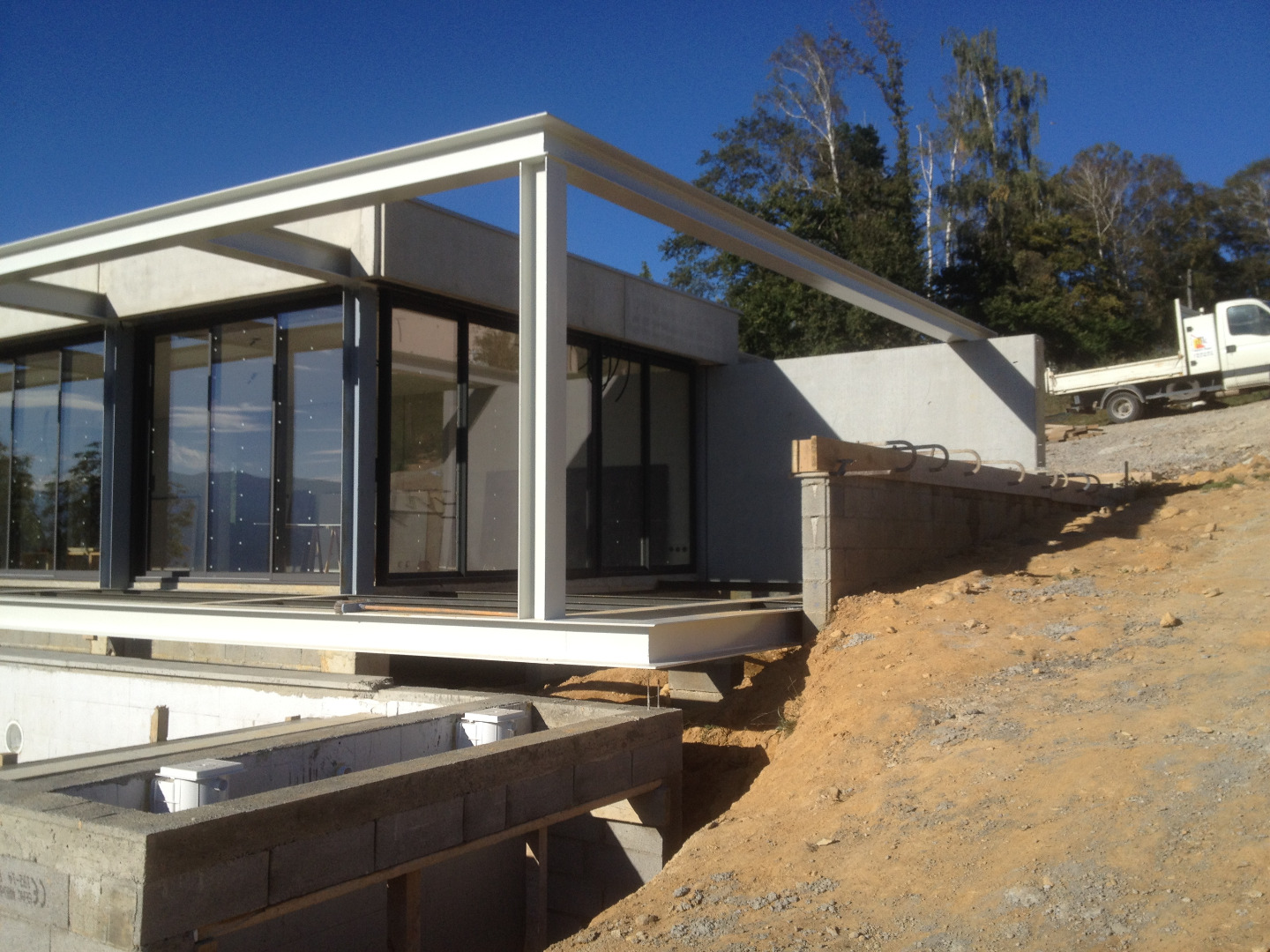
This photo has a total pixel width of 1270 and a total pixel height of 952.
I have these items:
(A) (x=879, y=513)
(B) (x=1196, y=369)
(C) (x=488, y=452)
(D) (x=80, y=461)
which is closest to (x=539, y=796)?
(A) (x=879, y=513)

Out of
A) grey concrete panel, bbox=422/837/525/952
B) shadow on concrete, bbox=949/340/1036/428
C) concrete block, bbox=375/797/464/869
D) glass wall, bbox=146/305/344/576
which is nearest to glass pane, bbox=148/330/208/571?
glass wall, bbox=146/305/344/576

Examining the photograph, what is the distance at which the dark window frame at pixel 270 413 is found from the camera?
396 inches

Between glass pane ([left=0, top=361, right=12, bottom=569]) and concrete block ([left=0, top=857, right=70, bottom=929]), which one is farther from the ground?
glass pane ([left=0, top=361, right=12, bottom=569])

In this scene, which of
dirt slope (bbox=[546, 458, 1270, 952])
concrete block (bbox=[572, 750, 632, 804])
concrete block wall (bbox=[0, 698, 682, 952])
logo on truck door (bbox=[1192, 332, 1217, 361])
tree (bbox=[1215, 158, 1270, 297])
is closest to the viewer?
dirt slope (bbox=[546, 458, 1270, 952])

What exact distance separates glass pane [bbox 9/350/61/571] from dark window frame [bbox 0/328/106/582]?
63 mm

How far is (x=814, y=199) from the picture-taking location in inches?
1200

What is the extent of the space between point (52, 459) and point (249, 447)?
4027 mm

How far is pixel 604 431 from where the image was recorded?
1247 cm

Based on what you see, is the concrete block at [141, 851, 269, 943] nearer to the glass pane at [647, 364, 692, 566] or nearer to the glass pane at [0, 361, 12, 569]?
the glass pane at [647, 364, 692, 566]

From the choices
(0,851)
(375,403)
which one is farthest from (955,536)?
(0,851)

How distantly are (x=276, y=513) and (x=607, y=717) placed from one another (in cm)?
535

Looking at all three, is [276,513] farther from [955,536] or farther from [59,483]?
[955,536]

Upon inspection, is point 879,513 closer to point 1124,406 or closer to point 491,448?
point 491,448

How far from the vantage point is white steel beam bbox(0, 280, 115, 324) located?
10.9m
